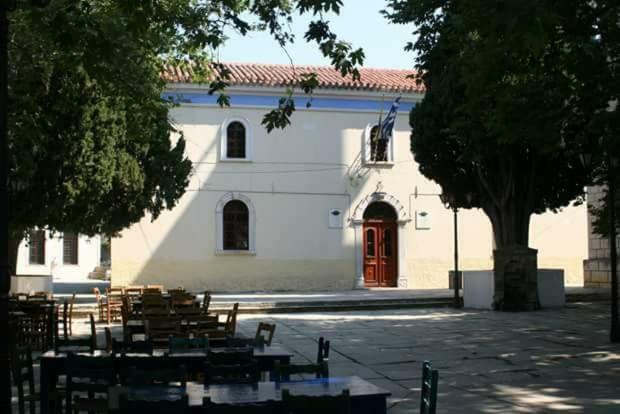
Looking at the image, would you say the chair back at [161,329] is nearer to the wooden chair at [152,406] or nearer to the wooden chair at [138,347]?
the wooden chair at [138,347]

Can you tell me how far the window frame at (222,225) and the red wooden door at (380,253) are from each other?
4.06 metres

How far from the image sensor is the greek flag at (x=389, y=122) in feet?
85.9

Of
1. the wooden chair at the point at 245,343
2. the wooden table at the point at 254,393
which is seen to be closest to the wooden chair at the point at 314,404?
the wooden table at the point at 254,393

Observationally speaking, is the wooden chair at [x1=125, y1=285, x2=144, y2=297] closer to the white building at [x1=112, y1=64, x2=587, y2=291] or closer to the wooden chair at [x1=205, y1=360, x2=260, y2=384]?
the white building at [x1=112, y1=64, x2=587, y2=291]

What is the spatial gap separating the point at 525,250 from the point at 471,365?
8.79 m

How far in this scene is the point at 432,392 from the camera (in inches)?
211

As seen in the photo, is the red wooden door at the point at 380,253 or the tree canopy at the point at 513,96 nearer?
the tree canopy at the point at 513,96

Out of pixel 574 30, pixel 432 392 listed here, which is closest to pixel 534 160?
pixel 574 30

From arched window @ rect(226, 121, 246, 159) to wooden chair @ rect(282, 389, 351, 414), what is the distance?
22.4 meters

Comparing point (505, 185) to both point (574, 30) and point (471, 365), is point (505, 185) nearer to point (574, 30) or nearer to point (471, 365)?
point (471, 365)

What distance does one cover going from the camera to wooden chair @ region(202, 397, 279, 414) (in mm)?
4547

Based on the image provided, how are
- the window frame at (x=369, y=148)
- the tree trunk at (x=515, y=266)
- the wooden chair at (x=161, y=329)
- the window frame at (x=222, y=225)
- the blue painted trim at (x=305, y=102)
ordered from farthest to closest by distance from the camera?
1. the window frame at (x=369, y=148)
2. the blue painted trim at (x=305, y=102)
3. the window frame at (x=222, y=225)
4. the tree trunk at (x=515, y=266)
5. the wooden chair at (x=161, y=329)

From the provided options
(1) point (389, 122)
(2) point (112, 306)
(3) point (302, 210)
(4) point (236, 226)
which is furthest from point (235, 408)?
(1) point (389, 122)

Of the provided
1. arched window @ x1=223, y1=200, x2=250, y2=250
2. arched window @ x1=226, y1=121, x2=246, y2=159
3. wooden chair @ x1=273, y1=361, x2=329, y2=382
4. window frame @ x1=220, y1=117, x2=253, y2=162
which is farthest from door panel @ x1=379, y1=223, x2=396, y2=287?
wooden chair @ x1=273, y1=361, x2=329, y2=382
